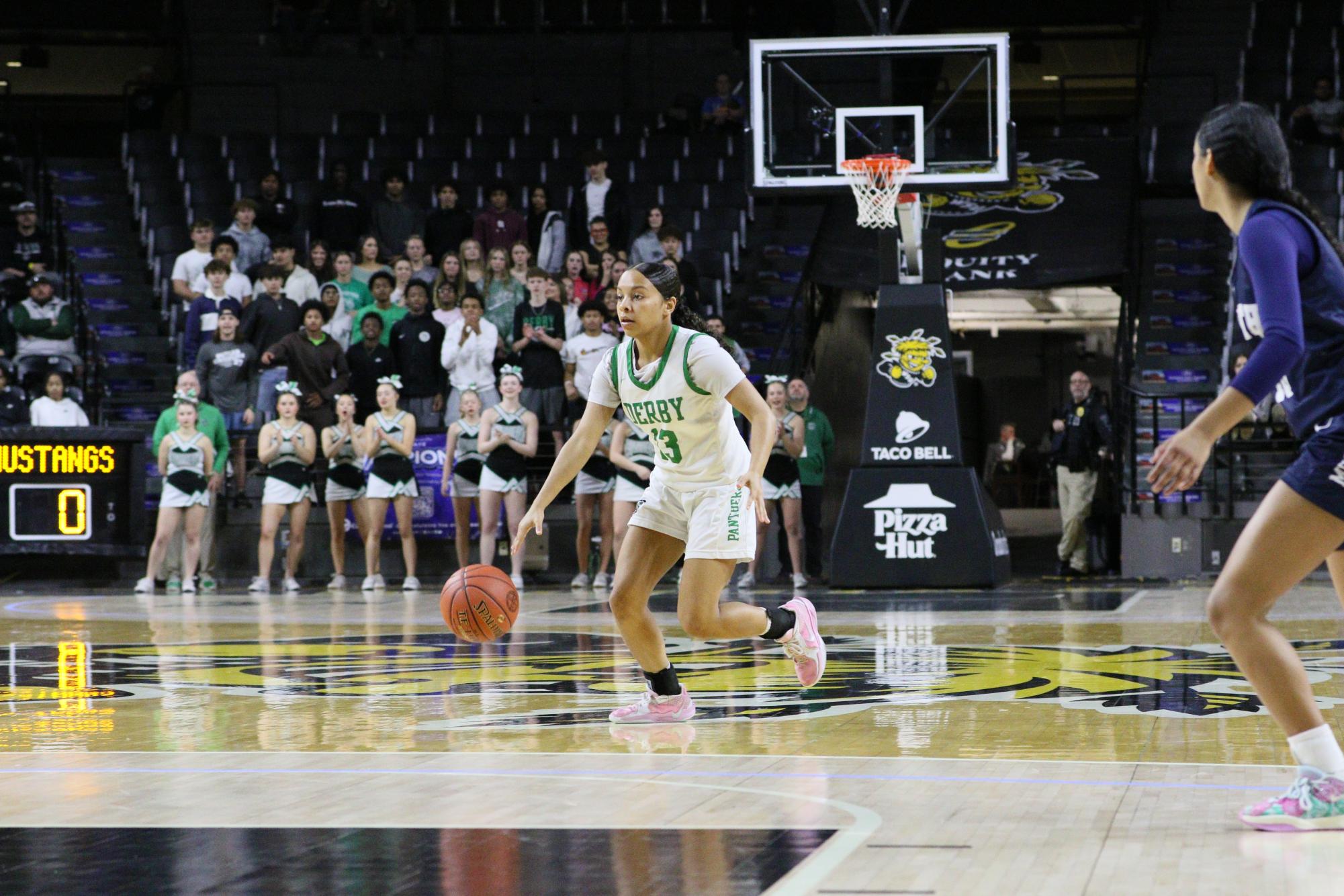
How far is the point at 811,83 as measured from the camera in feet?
50.6

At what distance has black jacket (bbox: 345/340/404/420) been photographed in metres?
16.0

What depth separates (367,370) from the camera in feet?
52.5

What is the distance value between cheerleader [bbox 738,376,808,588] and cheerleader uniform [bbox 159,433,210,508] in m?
5.03

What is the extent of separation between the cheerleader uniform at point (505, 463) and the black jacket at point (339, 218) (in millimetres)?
4462

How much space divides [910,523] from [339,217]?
25.7ft

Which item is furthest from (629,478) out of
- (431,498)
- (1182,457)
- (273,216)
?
(1182,457)

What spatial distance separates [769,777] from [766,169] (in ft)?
31.7

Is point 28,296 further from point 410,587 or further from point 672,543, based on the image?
point 672,543

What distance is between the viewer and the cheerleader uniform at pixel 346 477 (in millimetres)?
15289

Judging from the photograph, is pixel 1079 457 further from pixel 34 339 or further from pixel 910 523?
pixel 34 339

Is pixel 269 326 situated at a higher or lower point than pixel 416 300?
lower

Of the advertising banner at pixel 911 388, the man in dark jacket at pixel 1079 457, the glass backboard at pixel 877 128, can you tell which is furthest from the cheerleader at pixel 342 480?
the man in dark jacket at pixel 1079 457

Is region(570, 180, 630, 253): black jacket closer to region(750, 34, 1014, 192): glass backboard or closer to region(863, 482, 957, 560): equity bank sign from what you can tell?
region(750, 34, 1014, 192): glass backboard

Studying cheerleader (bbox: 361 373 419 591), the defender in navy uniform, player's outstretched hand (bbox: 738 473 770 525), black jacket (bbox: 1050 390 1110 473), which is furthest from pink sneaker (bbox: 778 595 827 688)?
black jacket (bbox: 1050 390 1110 473)
